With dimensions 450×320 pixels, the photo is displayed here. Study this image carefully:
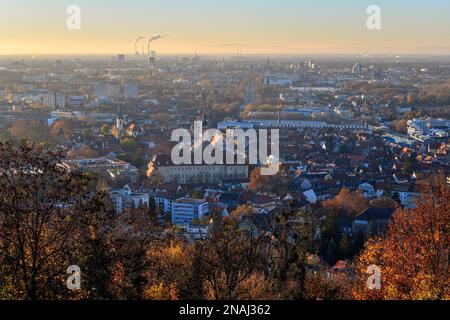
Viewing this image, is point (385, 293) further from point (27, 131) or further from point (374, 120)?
point (374, 120)

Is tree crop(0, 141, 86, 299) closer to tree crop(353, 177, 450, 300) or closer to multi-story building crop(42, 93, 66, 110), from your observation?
tree crop(353, 177, 450, 300)

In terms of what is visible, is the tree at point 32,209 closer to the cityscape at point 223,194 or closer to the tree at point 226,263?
the cityscape at point 223,194

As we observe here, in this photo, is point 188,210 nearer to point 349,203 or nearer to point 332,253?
point 349,203

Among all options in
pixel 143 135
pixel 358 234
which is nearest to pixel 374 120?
pixel 143 135

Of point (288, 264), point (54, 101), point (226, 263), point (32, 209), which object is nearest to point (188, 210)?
point (288, 264)

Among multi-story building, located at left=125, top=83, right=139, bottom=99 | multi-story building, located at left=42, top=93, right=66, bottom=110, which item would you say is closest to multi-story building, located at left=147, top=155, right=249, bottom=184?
multi-story building, located at left=42, top=93, right=66, bottom=110

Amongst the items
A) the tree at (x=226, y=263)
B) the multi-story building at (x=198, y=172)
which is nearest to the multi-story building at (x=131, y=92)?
the multi-story building at (x=198, y=172)
